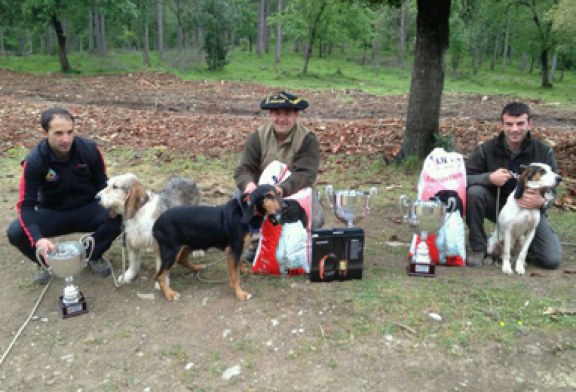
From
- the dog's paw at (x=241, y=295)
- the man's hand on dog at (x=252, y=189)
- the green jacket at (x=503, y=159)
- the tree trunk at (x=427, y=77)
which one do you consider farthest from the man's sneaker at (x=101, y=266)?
the tree trunk at (x=427, y=77)

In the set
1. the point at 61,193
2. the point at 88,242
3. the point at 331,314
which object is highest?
the point at 61,193

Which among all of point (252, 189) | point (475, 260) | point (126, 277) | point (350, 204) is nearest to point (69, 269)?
point (126, 277)

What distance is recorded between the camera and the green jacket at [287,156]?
4.92 metres

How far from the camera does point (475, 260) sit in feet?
16.2

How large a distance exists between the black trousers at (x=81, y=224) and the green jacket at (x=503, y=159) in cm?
390

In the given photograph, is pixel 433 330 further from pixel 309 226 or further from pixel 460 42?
pixel 460 42

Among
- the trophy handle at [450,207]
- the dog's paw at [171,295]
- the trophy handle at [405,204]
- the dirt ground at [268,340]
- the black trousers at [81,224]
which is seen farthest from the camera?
the trophy handle at [405,204]

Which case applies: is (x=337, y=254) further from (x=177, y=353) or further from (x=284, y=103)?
(x=177, y=353)

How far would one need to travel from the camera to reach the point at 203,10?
35.2 metres

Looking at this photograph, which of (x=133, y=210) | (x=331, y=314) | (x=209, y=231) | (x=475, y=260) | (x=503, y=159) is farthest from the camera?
(x=503, y=159)

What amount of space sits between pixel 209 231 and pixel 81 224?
1.65 meters

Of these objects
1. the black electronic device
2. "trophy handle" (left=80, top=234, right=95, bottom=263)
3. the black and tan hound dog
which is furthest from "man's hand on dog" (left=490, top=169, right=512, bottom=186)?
"trophy handle" (left=80, top=234, right=95, bottom=263)

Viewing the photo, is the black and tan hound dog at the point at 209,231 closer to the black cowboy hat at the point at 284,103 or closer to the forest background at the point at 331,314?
the forest background at the point at 331,314

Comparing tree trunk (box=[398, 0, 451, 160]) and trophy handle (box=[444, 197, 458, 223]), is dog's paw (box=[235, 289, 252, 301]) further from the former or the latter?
tree trunk (box=[398, 0, 451, 160])
